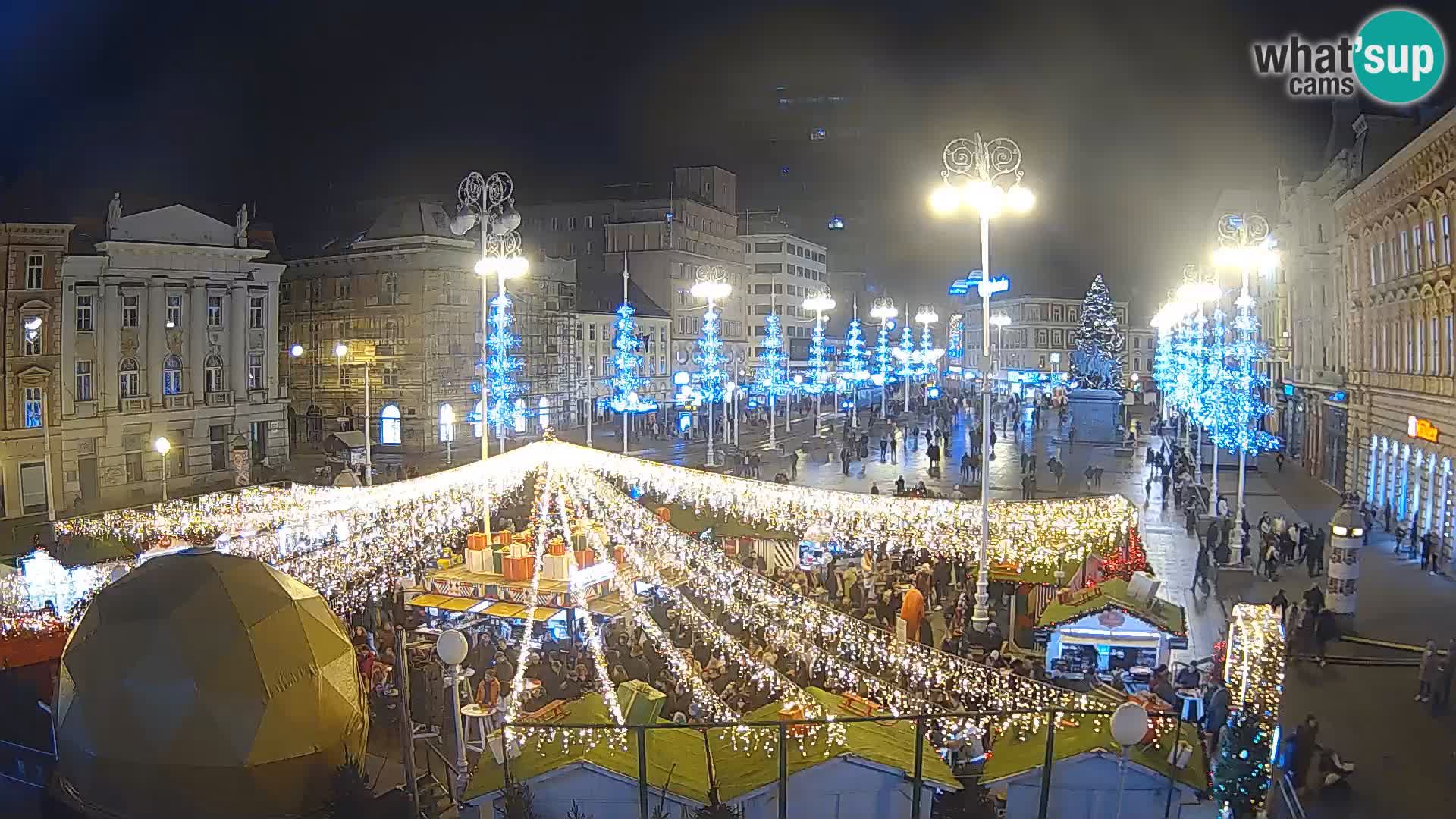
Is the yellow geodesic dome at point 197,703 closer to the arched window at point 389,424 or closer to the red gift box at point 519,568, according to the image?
the red gift box at point 519,568

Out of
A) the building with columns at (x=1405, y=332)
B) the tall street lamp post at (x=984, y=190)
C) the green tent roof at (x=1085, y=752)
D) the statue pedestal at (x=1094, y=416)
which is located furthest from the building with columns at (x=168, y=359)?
the statue pedestal at (x=1094, y=416)

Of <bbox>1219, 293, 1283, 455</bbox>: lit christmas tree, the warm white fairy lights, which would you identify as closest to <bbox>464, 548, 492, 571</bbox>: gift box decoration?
the warm white fairy lights

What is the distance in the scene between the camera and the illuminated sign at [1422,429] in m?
25.5

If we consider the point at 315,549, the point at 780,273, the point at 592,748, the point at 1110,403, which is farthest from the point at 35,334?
the point at 780,273

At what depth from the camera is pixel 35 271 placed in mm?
35312

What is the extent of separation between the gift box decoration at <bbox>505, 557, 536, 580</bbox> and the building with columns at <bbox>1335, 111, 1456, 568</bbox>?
20656mm

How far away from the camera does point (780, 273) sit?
9994 centimetres

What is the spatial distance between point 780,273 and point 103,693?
92186mm

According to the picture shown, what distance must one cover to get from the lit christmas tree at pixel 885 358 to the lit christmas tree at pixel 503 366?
25.2m

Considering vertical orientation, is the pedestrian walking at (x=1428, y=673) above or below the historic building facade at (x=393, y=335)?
below

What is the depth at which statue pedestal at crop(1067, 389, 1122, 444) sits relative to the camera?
181ft

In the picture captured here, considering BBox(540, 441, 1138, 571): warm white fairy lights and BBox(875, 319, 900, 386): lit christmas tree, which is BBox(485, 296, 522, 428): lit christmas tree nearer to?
BBox(540, 441, 1138, 571): warm white fairy lights

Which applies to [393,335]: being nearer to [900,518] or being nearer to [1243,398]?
[900,518]

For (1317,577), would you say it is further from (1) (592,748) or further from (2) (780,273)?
(2) (780,273)
